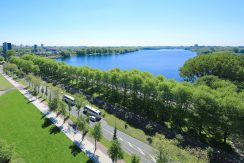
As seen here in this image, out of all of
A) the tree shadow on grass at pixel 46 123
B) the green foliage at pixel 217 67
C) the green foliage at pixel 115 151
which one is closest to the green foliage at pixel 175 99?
the green foliage at pixel 115 151

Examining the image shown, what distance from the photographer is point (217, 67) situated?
6925 centimetres

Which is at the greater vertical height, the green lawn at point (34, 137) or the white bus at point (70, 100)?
the white bus at point (70, 100)

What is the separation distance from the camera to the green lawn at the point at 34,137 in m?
30.2

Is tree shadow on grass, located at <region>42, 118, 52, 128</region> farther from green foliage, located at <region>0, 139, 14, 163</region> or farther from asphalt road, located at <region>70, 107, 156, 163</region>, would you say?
green foliage, located at <region>0, 139, 14, 163</region>

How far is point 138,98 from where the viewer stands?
52.3 m

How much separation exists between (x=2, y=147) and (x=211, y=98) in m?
32.3

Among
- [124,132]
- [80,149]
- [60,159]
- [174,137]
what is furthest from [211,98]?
[60,159]

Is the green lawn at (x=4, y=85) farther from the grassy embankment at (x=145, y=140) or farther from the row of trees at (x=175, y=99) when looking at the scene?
the grassy embankment at (x=145, y=140)

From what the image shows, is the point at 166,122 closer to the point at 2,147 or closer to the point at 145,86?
the point at 145,86

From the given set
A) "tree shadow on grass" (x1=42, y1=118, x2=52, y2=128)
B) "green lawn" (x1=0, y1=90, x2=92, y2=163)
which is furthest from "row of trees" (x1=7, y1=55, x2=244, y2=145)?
"green lawn" (x1=0, y1=90, x2=92, y2=163)

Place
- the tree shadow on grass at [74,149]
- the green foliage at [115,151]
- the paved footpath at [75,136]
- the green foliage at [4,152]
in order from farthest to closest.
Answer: the tree shadow on grass at [74,149], the paved footpath at [75,136], the green foliage at [115,151], the green foliage at [4,152]

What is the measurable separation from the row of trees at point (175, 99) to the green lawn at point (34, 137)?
18848 millimetres

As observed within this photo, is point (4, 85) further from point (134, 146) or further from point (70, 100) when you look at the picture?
point (134, 146)

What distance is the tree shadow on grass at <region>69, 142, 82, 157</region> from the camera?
30.9 meters
